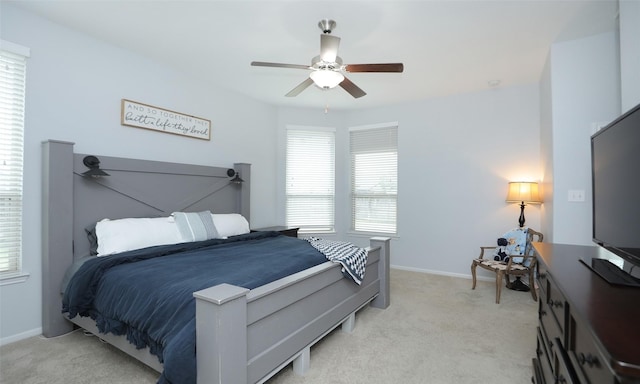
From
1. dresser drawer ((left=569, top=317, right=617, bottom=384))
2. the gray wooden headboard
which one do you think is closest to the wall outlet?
dresser drawer ((left=569, top=317, right=617, bottom=384))

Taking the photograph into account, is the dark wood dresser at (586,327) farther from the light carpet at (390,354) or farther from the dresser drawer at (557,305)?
the light carpet at (390,354)

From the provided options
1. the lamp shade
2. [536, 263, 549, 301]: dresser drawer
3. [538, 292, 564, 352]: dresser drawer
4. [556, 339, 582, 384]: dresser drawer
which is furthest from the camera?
the lamp shade

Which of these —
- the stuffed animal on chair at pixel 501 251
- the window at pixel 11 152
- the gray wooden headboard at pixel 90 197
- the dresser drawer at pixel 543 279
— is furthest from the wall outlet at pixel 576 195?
the window at pixel 11 152

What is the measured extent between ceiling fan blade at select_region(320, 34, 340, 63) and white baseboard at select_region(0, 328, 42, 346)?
312cm

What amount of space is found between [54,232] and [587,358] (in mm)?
3299

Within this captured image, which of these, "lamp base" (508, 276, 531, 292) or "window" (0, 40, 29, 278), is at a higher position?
"window" (0, 40, 29, 278)

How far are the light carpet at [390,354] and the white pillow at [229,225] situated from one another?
4.74 feet

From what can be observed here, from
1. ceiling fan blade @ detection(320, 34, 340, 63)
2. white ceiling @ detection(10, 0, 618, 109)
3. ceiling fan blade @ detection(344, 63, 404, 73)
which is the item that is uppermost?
white ceiling @ detection(10, 0, 618, 109)

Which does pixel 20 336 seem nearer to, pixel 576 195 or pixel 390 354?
pixel 390 354

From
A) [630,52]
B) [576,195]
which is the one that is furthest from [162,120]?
[576,195]

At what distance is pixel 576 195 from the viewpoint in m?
2.88

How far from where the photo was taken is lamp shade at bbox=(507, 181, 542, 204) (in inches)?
148

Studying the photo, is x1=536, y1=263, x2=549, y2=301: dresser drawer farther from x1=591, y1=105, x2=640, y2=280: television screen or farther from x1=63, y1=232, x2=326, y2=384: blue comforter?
x1=63, y1=232, x2=326, y2=384: blue comforter

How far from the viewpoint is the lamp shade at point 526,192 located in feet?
12.3
